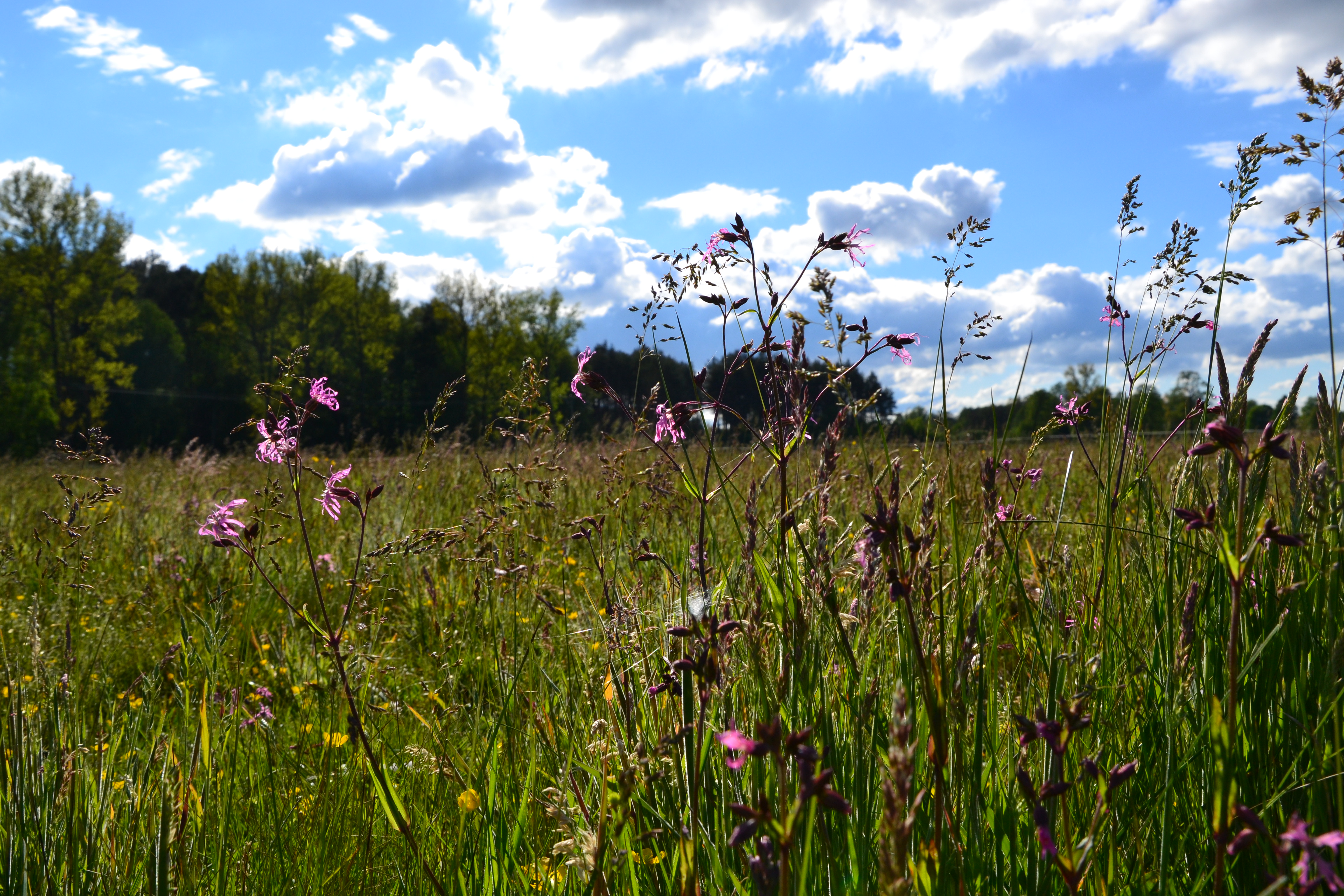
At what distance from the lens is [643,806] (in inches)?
55.5

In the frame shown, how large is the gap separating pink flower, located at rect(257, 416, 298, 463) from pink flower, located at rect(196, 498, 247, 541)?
4.0 inches

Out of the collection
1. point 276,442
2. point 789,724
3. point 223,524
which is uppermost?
point 276,442

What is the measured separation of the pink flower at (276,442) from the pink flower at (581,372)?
1.82 ft

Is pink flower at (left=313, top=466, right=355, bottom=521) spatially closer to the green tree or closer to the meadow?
the meadow

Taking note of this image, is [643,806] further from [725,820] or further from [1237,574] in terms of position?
[1237,574]

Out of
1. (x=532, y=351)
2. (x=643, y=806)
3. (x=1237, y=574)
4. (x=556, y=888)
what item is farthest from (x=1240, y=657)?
(x=532, y=351)

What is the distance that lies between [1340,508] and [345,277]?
43.4 m

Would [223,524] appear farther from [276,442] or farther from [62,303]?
[62,303]

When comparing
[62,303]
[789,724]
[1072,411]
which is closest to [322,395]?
[789,724]

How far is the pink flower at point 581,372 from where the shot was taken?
170 centimetres

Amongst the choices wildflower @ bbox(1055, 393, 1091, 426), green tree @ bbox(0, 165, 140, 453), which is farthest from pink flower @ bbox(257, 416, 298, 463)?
green tree @ bbox(0, 165, 140, 453)

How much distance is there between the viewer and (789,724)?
125 centimetres

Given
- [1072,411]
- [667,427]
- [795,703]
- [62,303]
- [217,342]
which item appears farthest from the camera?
[217,342]

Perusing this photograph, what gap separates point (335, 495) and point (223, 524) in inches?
13.7
